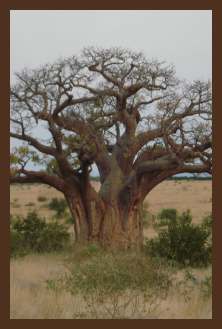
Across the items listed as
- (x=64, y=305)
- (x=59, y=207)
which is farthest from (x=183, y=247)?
(x=59, y=207)

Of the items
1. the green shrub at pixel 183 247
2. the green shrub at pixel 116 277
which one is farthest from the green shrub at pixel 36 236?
the green shrub at pixel 116 277

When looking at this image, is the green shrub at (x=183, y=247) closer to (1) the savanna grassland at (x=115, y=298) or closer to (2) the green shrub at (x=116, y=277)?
(1) the savanna grassland at (x=115, y=298)

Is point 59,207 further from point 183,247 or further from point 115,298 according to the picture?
point 115,298

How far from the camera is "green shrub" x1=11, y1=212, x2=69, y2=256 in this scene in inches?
585

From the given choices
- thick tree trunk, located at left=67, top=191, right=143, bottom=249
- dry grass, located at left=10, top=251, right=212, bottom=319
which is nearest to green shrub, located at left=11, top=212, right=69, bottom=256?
thick tree trunk, located at left=67, top=191, right=143, bottom=249

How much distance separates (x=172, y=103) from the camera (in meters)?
13.0

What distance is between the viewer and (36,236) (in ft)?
50.4

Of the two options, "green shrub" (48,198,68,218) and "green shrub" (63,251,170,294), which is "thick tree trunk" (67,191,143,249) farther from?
"green shrub" (48,198,68,218)

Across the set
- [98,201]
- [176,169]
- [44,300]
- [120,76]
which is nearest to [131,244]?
[98,201]

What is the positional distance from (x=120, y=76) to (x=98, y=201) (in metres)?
3.10

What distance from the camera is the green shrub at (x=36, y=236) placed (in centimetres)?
1487

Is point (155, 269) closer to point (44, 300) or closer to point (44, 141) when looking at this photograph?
point (44, 300)

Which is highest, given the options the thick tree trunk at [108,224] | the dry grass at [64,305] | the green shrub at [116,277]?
the thick tree trunk at [108,224]

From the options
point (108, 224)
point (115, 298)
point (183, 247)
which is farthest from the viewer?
point (108, 224)
